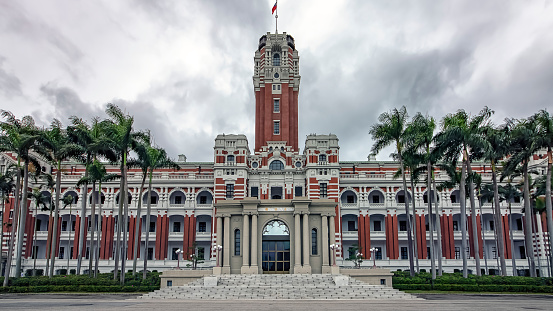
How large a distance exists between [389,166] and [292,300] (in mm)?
48058

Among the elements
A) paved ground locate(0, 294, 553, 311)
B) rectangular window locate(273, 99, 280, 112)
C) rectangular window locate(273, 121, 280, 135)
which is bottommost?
paved ground locate(0, 294, 553, 311)

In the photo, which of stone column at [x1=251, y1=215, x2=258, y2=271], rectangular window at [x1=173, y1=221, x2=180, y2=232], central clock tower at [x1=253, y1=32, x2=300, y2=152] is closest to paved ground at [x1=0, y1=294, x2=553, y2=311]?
stone column at [x1=251, y1=215, x2=258, y2=271]

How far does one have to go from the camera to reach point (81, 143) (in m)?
47.9

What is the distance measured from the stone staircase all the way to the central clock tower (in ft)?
110

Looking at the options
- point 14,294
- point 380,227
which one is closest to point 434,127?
point 380,227

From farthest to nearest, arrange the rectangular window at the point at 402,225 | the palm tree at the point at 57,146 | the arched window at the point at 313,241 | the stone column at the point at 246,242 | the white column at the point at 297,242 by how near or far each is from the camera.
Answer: the rectangular window at the point at 402,225 < the arched window at the point at 313,241 < the white column at the point at 297,242 < the stone column at the point at 246,242 < the palm tree at the point at 57,146

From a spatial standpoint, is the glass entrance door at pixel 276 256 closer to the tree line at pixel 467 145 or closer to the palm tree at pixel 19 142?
the tree line at pixel 467 145

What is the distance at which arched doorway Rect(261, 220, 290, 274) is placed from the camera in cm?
5038

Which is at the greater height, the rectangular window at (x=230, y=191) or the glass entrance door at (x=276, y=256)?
the rectangular window at (x=230, y=191)

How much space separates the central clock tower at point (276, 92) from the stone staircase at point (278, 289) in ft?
110

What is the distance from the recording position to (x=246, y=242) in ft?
160

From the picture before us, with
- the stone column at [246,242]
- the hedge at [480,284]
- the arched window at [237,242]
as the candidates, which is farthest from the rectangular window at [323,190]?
the hedge at [480,284]

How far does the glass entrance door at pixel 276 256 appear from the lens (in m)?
50.5

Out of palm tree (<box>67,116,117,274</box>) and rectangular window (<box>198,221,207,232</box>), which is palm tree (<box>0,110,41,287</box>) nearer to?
palm tree (<box>67,116,117,274</box>)
